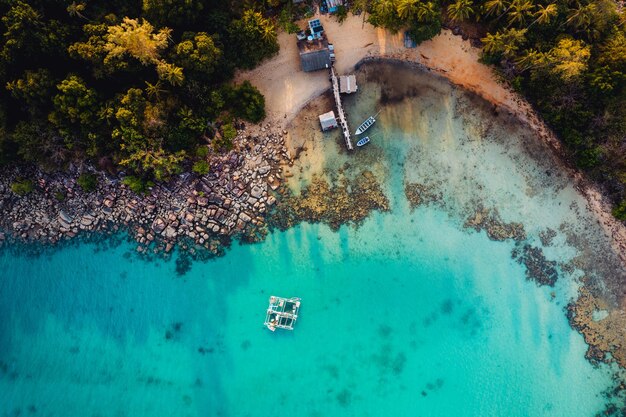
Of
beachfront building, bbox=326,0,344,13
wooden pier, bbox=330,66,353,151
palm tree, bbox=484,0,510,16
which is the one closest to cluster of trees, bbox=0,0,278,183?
beachfront building, bbox=326,0,344,13

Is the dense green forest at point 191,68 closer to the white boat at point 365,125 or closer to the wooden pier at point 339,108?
the wooden pier at point 339,108

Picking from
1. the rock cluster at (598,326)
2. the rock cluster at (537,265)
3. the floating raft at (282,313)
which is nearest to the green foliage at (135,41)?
the floating raft at (282,313)

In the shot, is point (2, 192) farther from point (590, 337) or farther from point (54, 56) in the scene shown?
point (590, 337)

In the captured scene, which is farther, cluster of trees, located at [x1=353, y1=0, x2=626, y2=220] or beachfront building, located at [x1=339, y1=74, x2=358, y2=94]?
beachfront building, located at [x1=339, y1=74, x2=358, y2=94]

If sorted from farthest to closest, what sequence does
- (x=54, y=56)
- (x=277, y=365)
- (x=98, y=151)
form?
(x=277, y=365), (x=98, y=151), (x=54, y=56)

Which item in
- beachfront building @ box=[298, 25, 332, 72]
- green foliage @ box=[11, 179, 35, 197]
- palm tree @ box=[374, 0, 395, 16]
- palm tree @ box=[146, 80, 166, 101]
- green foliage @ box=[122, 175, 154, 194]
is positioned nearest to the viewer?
palm tree @ box=[146, 80, 166, 101]

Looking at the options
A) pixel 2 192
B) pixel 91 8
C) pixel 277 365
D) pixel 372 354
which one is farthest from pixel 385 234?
pixel 2 192

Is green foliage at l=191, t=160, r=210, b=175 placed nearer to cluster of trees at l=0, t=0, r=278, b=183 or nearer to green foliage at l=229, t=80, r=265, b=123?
cluster of trees at l=0, t=0, r=278, b=183
